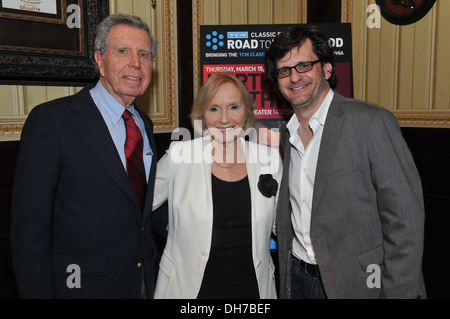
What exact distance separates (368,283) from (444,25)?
9.13 ft

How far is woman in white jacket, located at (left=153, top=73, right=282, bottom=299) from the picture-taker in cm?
208

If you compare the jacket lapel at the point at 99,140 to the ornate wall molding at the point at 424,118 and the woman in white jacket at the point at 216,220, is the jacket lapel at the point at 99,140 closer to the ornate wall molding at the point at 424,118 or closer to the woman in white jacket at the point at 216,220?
the woman in white jacket at the point at 216,220

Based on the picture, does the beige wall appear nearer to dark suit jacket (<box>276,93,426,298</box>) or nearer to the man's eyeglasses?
the man's eyeglasses

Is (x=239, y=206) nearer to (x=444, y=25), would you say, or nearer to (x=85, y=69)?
(x=85, y=69)

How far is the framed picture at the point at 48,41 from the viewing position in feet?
7.84

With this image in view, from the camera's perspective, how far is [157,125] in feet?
11.4

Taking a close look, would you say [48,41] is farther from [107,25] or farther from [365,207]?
[365,207]

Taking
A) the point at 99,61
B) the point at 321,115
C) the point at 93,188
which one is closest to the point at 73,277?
the point at 93,188

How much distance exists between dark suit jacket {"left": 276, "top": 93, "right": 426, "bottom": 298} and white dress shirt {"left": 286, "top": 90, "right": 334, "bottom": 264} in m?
0.10

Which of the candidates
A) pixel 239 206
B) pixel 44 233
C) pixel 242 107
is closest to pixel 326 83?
pixel 242 107

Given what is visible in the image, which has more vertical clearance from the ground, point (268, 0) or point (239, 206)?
point (268, 0)

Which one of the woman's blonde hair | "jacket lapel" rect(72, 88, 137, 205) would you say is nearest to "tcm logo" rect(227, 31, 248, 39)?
the woman's blonde hair

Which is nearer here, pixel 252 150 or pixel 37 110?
pixel 37 110

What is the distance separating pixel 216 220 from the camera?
210cm
